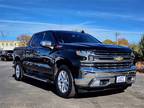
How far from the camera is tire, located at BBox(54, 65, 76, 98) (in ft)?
26.2

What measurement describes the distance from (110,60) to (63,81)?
143 cm

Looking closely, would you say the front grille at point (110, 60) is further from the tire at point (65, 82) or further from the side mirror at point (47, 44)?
the side mirror at point (47, 44)

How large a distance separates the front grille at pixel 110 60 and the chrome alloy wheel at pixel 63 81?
91cm

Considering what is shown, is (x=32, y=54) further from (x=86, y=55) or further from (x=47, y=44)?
(x=86, y=55)

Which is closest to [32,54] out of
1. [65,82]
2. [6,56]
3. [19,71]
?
[19,71]

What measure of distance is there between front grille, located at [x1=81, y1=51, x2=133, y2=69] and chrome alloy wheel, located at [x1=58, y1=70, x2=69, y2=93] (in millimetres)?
914

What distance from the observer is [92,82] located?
7.65m

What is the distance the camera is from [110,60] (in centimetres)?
801

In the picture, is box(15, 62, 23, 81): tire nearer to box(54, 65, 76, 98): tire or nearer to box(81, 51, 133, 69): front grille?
box(54, 65, 76, 98): tire

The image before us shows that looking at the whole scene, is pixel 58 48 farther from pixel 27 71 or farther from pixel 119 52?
pixel 27 71

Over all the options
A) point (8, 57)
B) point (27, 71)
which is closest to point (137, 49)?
point (27, 71)

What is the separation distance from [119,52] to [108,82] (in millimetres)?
916

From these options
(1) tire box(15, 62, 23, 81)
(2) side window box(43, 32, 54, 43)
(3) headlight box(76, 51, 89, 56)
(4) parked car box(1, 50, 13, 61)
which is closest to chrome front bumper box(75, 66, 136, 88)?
(3) headlight box(76, 51, 89, 56)

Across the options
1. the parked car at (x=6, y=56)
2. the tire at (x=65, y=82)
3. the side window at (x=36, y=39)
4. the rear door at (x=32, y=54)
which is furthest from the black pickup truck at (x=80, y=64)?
the parked car at (x=6, y=56)
